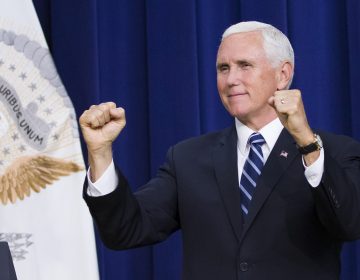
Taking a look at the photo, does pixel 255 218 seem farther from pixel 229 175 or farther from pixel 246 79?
pixel 246 79

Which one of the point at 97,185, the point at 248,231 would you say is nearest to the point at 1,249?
the point at 97,185

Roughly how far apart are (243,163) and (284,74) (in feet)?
0.85

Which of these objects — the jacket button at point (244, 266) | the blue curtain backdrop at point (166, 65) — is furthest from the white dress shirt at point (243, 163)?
the blue curtain backdrop at point (166, 65)

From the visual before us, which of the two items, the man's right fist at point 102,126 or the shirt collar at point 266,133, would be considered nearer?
the man's right fist at point 102,126

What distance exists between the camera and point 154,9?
3168 millimetres

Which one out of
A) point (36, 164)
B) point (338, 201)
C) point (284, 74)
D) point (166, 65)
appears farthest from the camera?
point (166, 65)

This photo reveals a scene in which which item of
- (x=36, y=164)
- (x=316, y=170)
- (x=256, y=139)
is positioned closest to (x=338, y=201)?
(x=316, y=170)

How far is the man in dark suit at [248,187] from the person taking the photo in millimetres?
1668

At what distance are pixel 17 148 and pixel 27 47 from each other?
0.32 metres

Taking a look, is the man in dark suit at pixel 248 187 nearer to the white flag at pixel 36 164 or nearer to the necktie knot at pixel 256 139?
the necktie knot at pixel 256 139

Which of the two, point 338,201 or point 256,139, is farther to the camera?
point 256,139

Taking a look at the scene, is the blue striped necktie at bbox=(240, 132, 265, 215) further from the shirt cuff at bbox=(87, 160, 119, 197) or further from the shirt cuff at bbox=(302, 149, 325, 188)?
the shirt cuff at bbox=(87, 160, 119, 197)

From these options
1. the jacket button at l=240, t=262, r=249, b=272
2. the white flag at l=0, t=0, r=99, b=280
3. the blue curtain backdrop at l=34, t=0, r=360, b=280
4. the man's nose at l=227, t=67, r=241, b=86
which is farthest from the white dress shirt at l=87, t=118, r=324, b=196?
the blue curtain backdrop at l=34, t=0, r=360, b=280

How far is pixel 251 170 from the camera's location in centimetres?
186
